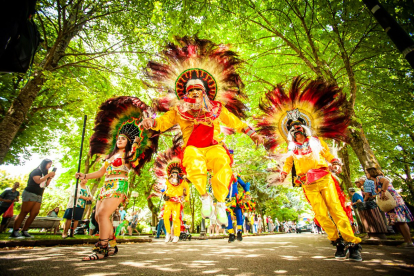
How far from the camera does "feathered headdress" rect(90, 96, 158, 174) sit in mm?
4012

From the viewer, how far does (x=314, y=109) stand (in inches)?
167

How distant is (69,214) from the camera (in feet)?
23.7

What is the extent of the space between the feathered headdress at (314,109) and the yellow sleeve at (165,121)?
225cm

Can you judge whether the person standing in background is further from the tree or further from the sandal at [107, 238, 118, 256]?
the sandal at [107, 238, 118, 256]

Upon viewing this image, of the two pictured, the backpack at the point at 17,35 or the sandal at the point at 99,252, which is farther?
the sandal at the point at 99,252

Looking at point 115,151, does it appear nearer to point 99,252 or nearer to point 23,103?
point 99,252

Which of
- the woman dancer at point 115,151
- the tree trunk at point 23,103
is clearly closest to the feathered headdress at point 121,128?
the woman dancer at point 115,151

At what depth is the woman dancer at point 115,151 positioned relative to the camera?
331 centimetres

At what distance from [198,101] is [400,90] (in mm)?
7818

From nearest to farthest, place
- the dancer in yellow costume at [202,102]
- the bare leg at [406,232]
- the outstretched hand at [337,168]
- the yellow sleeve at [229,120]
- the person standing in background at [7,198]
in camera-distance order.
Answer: the dancer in yellow costume at [202,102]
the yellow sleeve at [229,120]
the outstretched hand at [337,168]
the bare leg at [406,232]
the person standing in background at [7,198]

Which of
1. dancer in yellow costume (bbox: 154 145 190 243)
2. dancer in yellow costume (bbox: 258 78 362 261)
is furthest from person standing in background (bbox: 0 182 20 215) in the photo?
dancer in yellow costume (bbox: 258 78 362 261)

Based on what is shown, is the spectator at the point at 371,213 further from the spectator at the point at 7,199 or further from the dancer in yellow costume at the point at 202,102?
the spectator at the point at 7,199

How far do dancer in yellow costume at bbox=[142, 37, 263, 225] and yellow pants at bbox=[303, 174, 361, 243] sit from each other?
130 centimetres

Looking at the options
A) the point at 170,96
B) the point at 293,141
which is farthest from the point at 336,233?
the point at 170,96
